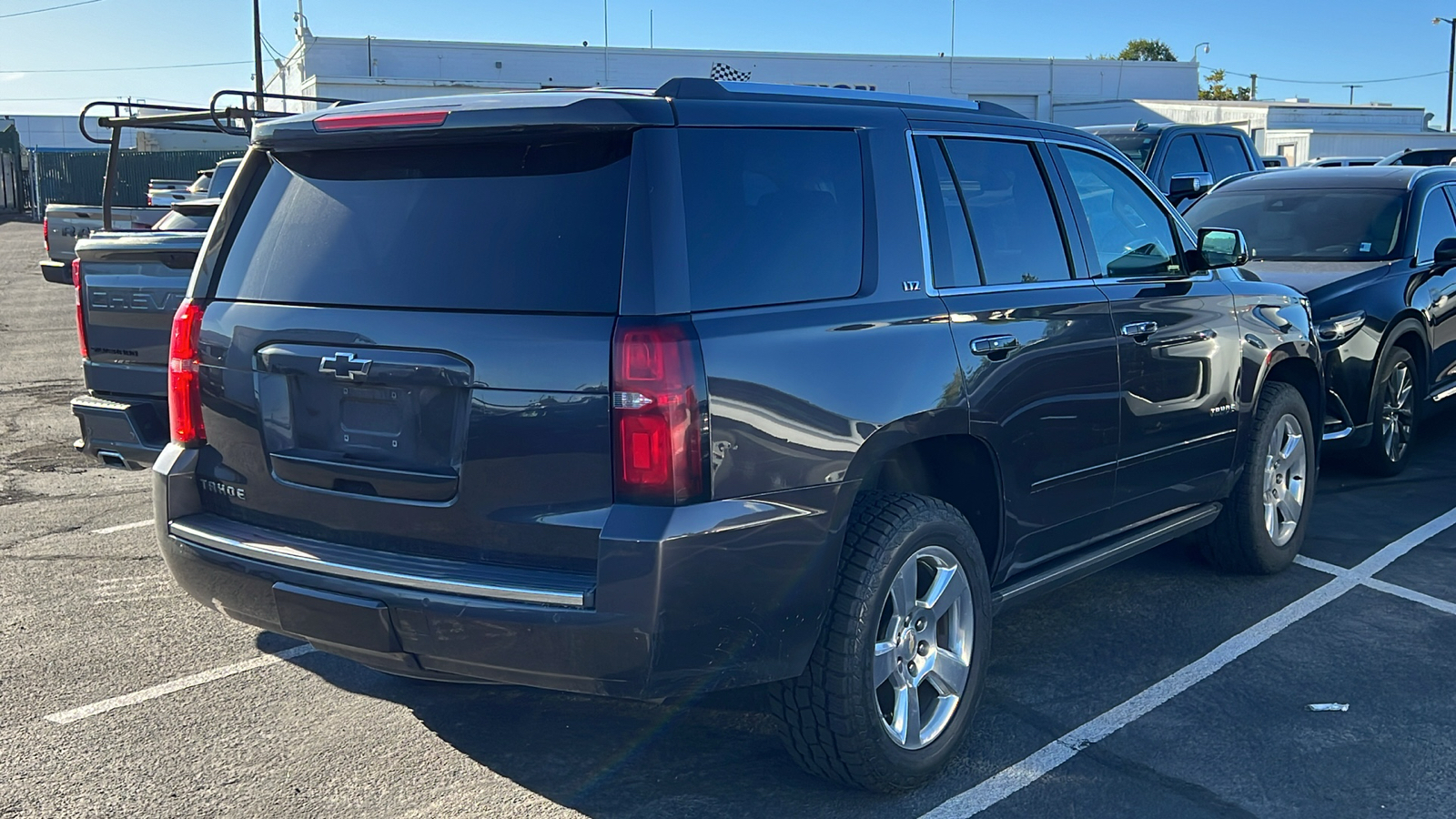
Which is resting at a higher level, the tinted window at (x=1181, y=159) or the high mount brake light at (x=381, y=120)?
the tinted window at (x=1181, y=159)

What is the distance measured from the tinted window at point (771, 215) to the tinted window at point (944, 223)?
0.33 meters

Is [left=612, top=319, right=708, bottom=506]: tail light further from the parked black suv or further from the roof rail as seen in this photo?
the roof rail

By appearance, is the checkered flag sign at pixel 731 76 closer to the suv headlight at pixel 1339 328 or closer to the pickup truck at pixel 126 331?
the pickup truck at pixel 126 331

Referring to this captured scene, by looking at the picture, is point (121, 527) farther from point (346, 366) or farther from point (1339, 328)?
point (1339, 328)

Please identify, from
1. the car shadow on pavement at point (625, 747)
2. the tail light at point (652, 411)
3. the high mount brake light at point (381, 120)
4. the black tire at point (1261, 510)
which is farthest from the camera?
the black tire at point (1261, 510)

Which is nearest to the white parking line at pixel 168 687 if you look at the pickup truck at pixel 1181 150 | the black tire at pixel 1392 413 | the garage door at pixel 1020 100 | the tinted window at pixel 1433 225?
the black tire at pixel 1392 413

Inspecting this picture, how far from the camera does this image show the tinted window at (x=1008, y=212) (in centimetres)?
430

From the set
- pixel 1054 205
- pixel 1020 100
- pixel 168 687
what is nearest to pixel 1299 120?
pixel 1020 100

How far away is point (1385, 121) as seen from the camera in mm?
50281

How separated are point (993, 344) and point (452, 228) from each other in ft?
5.51

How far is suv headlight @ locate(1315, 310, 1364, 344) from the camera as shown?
738 centimetres

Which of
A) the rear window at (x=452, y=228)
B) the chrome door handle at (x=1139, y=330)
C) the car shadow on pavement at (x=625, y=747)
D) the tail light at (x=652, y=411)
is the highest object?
the rear window at (x=452, y=228)

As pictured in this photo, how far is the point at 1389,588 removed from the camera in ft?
18.9

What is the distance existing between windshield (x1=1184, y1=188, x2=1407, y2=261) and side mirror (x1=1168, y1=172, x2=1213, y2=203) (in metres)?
2.08
